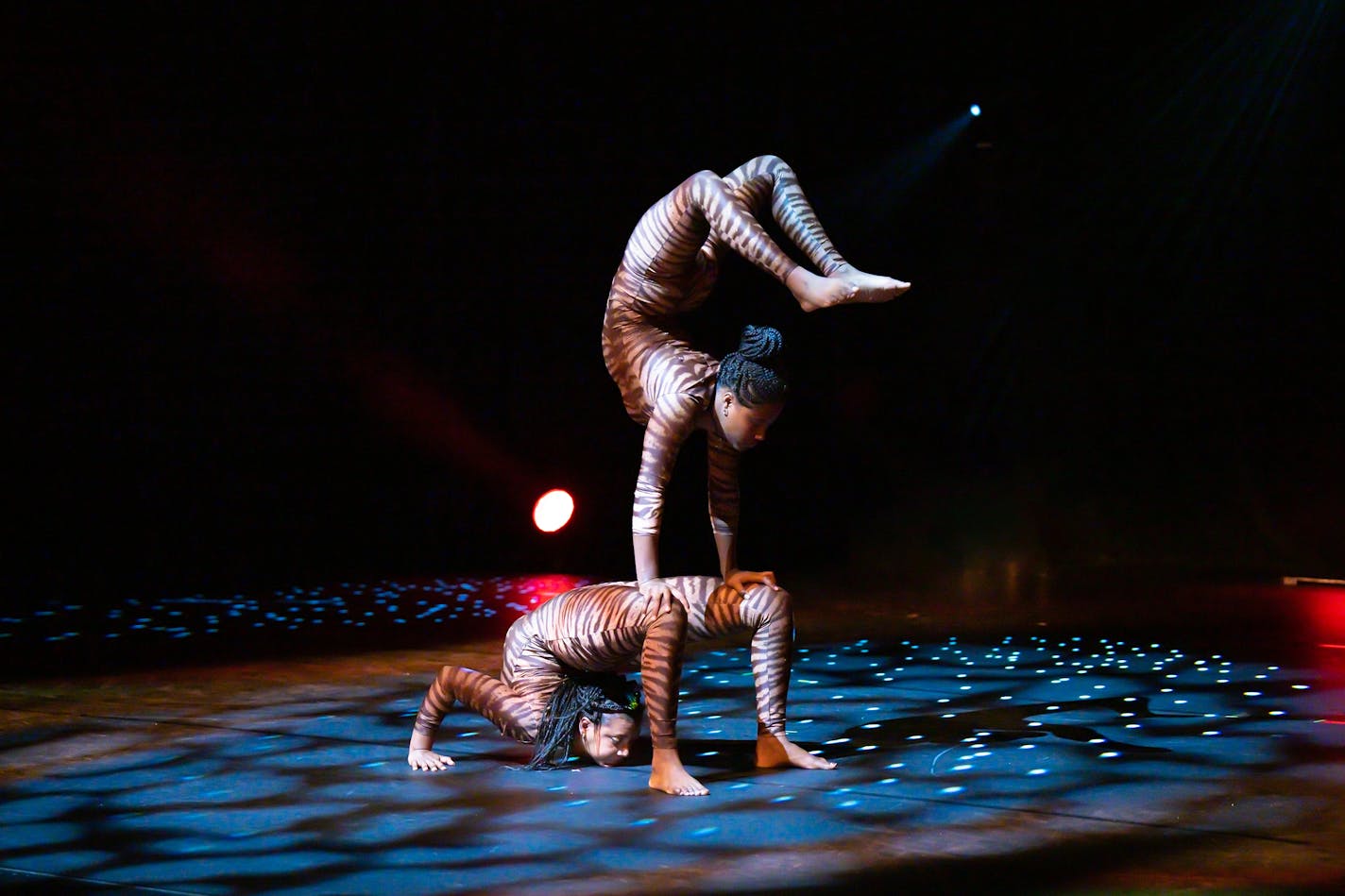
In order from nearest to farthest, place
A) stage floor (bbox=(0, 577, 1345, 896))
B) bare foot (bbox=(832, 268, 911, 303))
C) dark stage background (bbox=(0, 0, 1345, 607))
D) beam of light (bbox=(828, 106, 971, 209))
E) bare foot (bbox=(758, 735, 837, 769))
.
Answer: stage floor (bbox=(0, 577, 1345, 896)) → bare foot (bbox=(832, 268, 911, 303)) → bare foot (bbox=(758, 735, 837, 769)) → dark stage background (bbox=(0, 0, 1345, 607)) → beam of light (bbox=(828, 106, 971, 209))

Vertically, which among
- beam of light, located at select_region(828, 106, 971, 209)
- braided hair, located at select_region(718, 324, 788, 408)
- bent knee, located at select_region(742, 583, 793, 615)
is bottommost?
bent knee, located at select_region(742, 583, 793, 615)

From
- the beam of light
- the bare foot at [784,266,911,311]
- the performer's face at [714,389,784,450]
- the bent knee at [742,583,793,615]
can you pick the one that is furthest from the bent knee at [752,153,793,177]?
the beam of light

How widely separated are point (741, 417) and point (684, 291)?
401 mm

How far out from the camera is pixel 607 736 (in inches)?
128

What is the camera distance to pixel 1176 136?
8.71 meters

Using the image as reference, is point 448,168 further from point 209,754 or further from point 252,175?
point 209,754

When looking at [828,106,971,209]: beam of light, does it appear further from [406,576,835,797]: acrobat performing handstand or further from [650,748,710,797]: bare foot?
[650,748,710,797]: bare foot

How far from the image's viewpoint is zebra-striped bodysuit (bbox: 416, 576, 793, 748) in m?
3.06

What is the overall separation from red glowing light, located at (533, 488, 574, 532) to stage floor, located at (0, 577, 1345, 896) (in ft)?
10.5

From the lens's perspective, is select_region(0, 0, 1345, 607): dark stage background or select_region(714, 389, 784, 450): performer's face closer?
select_region(714, 389, 784, 450): performer's face

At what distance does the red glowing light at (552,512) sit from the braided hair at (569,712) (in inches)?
207

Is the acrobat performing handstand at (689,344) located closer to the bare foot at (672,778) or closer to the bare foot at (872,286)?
the bare foot at (872,286)

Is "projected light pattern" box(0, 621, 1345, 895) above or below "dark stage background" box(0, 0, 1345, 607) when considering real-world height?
below

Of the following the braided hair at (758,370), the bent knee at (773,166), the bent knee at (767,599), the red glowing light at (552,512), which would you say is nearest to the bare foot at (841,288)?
the braided hair at (758,370)
